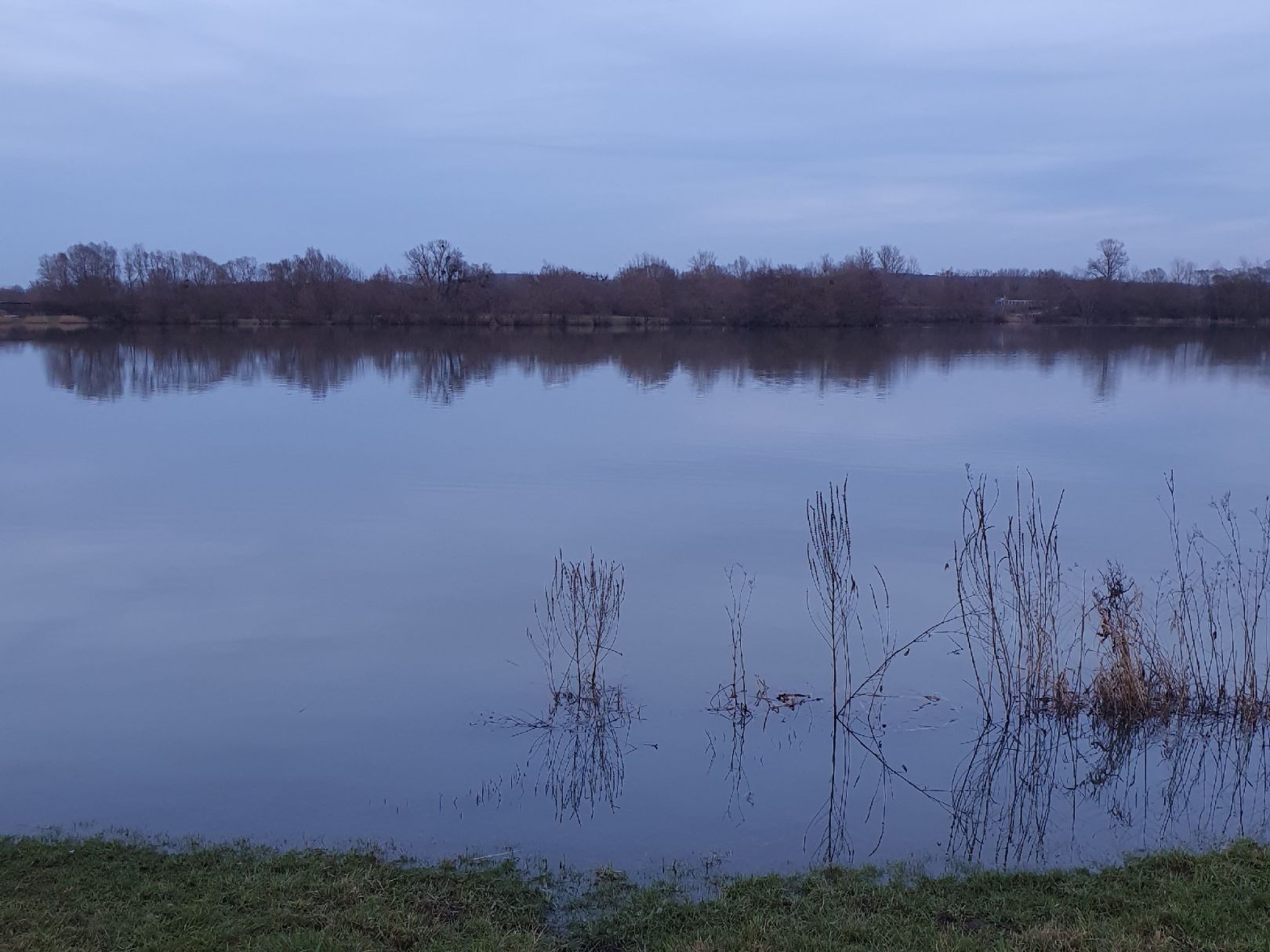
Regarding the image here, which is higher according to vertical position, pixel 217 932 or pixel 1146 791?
pixel 217 932

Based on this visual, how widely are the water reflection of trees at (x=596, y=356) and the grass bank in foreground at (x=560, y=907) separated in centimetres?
2298

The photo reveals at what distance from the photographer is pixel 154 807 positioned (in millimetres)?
6027

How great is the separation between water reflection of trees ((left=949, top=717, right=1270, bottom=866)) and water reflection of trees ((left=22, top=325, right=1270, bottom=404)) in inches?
860

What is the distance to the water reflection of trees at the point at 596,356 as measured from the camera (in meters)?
32.6

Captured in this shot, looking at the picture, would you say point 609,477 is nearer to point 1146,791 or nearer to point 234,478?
point 234,478

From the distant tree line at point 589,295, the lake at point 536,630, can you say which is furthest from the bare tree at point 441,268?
the lake at point 536,630

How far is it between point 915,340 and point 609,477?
39.7m

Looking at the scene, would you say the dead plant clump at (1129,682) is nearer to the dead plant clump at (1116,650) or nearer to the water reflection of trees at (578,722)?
the dead plant clump at (1116,650)

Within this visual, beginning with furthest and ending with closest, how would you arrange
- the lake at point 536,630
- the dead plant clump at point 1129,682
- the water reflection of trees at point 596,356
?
1. the water reflection of trees at point 596,356
2. the dead plant clump at point 1129,682
3. the lake at point 536,630

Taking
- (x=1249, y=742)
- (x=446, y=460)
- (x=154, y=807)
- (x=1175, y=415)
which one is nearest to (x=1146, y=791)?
(x=1249, y=742)

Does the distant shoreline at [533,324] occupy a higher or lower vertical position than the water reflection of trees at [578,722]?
higher

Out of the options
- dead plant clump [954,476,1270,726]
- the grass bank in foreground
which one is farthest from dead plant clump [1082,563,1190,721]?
the grass bank in foreground

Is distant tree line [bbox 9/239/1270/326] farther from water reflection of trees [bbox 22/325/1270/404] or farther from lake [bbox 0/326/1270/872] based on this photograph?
lake [bbox 0/326/1270/872]

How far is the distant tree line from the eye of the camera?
2758 inches
